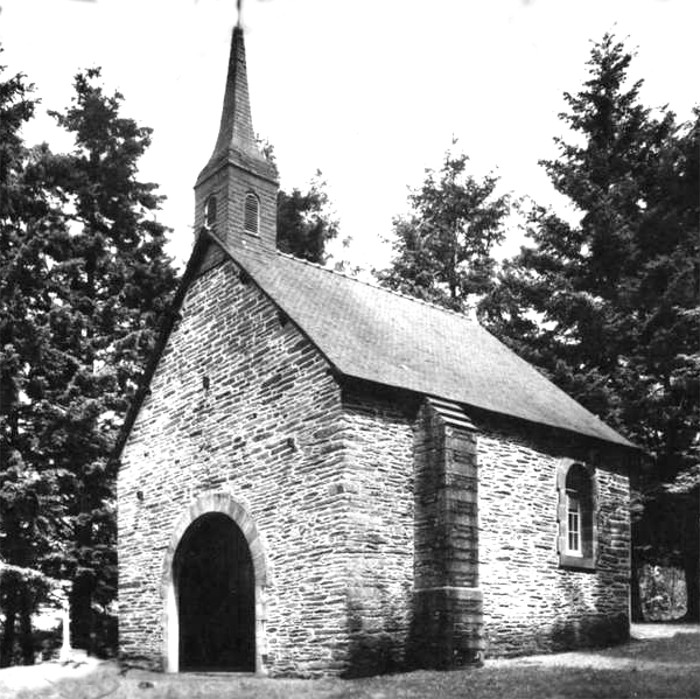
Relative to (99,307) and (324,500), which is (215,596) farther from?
(99,307)

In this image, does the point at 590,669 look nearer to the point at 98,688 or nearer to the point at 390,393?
the point at 390,393

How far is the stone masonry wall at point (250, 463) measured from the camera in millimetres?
15016

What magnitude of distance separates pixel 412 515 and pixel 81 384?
1260 centimetres

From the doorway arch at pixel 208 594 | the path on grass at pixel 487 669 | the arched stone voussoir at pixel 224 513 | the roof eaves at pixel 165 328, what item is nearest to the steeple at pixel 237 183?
the roof eaves at pixel 165 328

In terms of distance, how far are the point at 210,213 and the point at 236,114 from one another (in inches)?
104

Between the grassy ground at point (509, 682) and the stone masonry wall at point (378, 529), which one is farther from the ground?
the stone masonry wall at point (378, 529)

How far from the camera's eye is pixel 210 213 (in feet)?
67.9

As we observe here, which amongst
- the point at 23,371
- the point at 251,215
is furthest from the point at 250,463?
the point at 23,371

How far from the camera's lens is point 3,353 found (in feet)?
75.2

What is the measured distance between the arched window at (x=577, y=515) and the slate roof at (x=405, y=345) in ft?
3.33

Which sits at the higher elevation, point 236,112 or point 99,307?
point 236,112

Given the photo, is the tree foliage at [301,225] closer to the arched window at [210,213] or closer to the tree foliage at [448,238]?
the tree foliage at [448,238]

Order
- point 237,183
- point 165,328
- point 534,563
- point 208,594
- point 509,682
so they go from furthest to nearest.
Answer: point 237,183 → point 165,328 → point 208,594 → point 534,563 → point 509,682

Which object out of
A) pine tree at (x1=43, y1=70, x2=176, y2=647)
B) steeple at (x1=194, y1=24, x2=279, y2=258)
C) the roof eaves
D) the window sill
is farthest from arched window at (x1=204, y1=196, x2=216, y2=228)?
the window sill
